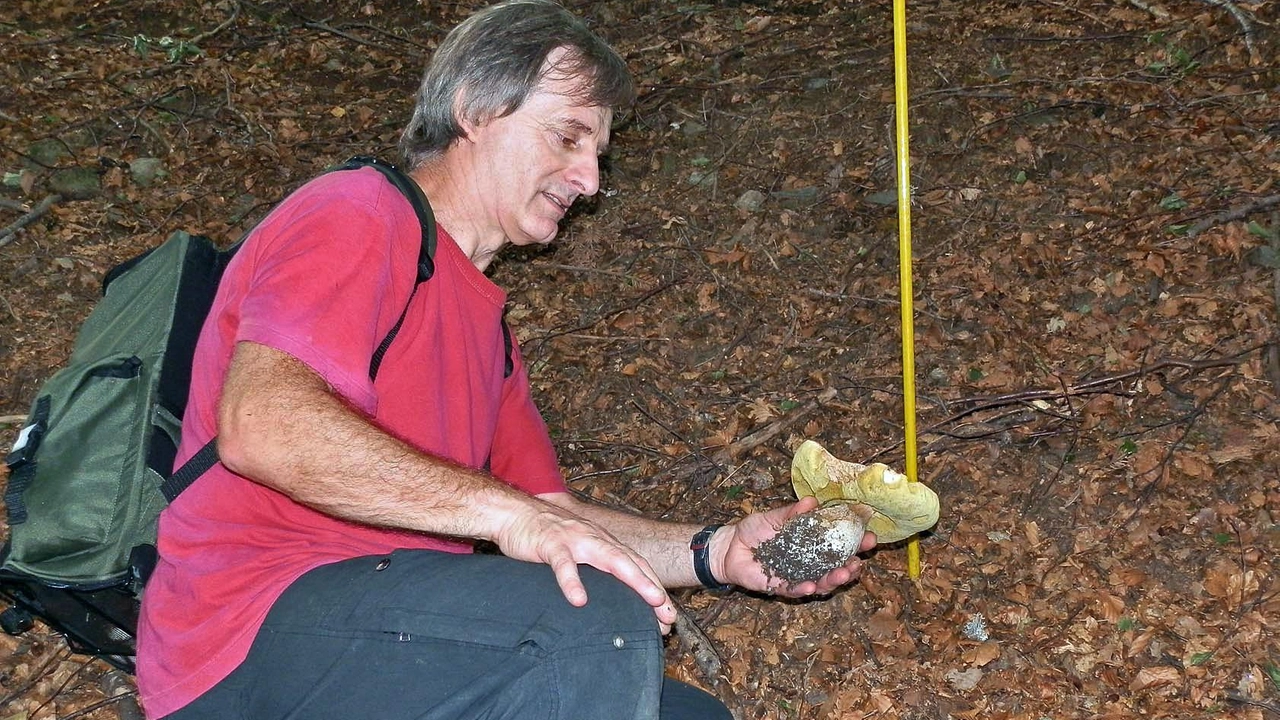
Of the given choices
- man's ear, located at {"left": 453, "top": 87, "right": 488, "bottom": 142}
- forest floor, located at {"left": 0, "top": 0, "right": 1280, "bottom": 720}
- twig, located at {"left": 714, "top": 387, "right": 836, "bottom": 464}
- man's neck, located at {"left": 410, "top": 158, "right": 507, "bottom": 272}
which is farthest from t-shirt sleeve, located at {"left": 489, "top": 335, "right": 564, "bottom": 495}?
twig, located at {"left": 714, "top": 387, "right": 836, "bottom": 464}

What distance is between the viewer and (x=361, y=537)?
2564 millimetres

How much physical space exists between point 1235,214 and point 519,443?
13.4 ft

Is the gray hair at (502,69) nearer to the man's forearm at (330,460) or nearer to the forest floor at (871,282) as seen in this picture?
the man's forearm at (330,460)

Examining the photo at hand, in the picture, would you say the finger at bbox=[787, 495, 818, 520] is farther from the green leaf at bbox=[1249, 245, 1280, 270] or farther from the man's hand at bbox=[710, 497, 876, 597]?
the green leaf at bbox=[1249, 245, 1280, 270]

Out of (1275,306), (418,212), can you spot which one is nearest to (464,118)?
(418,212)

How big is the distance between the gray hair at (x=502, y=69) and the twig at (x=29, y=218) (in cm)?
492

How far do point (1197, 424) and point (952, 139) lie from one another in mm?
2639

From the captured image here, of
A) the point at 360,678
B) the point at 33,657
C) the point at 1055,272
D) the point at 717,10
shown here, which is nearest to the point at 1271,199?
the point at 1055,272

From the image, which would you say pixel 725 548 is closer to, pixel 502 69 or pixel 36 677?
pixel 502 69

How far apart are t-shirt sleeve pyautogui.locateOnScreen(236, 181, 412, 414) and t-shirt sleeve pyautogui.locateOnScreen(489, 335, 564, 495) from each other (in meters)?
0.91

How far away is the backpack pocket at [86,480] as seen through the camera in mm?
2621

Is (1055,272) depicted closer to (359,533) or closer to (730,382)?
(730,382)

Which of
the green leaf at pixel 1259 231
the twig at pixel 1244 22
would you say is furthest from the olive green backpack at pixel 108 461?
the twig at pixel 1244 22

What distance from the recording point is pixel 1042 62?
22.1 ft
